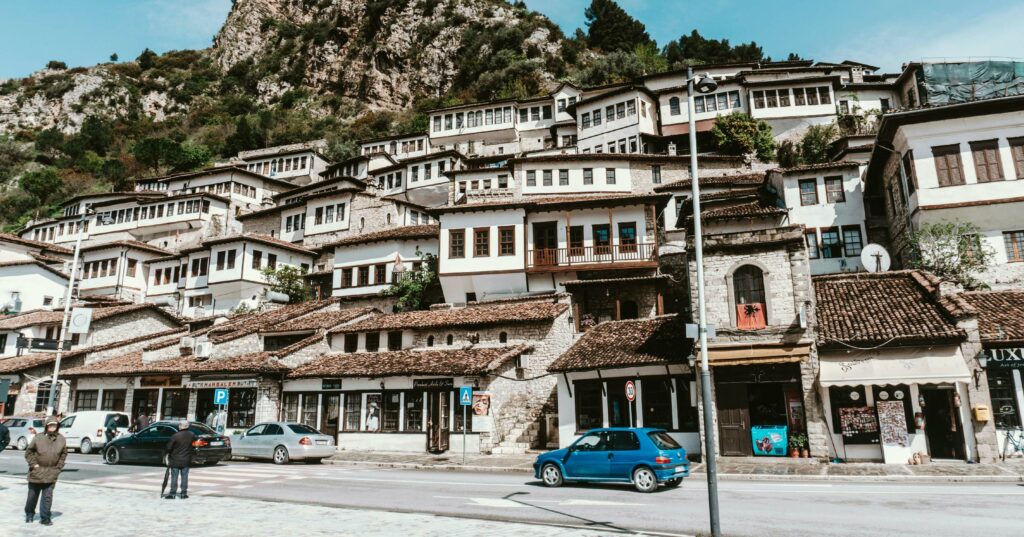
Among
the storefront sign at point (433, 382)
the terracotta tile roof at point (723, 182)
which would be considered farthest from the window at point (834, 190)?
the storefront sign at point (433, 382)

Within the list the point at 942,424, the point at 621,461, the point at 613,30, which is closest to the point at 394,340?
the point at 621,461

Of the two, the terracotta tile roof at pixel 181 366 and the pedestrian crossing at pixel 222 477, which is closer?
the pedestrian crossing at pixel 222 477

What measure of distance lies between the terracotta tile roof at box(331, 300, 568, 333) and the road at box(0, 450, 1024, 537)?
10443 mm

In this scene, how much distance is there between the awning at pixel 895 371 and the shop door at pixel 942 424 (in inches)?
55.4

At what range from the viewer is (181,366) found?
106 feet

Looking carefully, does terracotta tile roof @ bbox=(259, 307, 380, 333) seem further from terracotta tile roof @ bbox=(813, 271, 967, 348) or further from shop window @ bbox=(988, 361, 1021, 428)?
shop window @ bbox=(988, 361, 1021, 428)

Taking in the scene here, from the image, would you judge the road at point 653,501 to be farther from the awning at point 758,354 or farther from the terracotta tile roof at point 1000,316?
the terracotta tile roof at point 1000,316

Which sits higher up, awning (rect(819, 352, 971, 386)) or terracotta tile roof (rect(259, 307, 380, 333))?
terracotta tile roof (rect(259, 307, 380, 333))

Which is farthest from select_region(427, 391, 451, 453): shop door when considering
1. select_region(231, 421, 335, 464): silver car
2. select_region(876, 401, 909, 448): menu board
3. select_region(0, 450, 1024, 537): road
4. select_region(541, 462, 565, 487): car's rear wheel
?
select_region(876, 401, 909, 448): menu board

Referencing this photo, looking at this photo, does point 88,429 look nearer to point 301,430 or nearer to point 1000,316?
point 301,430

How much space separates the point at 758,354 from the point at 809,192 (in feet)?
72.6

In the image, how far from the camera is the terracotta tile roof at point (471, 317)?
2917 centimetres

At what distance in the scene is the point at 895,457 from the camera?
19.6 metres

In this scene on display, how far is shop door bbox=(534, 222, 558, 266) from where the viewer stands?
37.3 metres
